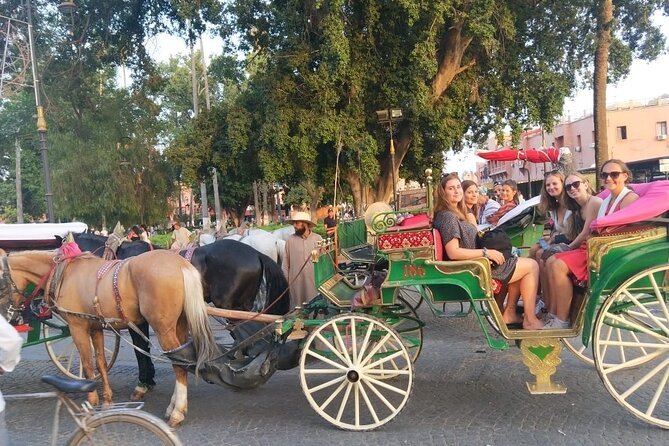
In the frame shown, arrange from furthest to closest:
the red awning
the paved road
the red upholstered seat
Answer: the red awning
the red upholstered seat
the paved road

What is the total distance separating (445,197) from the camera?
452 centimetres

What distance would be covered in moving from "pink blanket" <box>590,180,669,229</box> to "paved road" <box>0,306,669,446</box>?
151 centimetres

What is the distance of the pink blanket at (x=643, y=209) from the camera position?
3.97m

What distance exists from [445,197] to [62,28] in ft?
45.4

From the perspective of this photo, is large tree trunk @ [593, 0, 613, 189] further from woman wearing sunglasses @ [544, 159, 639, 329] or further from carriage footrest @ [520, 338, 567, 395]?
carriage footrest @ [520, 338, 567, 395]

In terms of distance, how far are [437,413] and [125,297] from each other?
276 centimetres

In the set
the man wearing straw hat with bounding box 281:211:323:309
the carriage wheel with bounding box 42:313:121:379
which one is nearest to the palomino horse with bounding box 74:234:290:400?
the man wearing straw hat with bounding box 281:211:323:309

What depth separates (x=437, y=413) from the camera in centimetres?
446

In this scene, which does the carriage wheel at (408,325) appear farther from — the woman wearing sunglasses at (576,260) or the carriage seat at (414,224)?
the woman wearing sunglasses at (576,260)

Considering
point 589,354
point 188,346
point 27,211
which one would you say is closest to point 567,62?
point 589,354

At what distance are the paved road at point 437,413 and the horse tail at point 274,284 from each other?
0.76 m

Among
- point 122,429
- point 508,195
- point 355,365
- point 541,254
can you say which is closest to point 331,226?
point 508,195

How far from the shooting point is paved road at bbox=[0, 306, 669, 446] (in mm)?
3969

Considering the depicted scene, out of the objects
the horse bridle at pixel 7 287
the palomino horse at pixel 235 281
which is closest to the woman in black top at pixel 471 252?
the palomino horse at pixel 235 281
